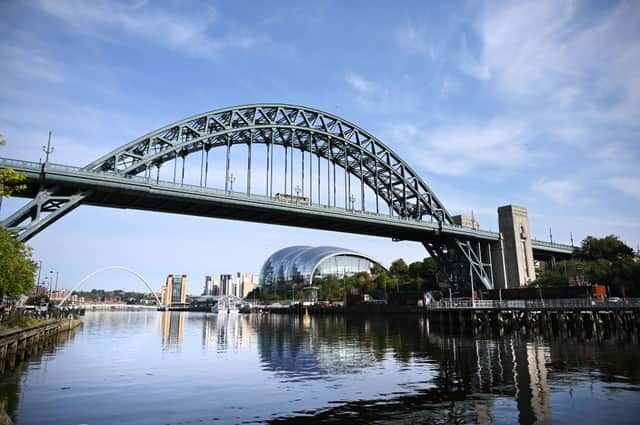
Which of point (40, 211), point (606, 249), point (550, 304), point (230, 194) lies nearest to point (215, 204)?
point (230, 194)

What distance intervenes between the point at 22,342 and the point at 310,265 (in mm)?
132513

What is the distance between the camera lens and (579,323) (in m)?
44.7

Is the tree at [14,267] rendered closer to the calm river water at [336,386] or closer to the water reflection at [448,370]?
the calm river water at [336,386]

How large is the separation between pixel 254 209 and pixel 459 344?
25.3 metres

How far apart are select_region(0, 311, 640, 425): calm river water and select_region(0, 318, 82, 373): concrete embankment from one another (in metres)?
1.08

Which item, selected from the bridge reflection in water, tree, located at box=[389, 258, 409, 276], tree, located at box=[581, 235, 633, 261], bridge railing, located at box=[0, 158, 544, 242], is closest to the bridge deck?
bridge railing, located at box=[0, 158, 544, 242]

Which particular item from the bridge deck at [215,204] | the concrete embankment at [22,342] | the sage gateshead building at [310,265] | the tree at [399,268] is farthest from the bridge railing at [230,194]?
the sage gateshead building at [310,265]

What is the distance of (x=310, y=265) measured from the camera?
160 m

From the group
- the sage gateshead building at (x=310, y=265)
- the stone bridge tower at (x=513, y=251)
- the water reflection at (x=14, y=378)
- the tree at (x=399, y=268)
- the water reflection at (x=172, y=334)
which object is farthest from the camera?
the sage gateshead building at (x=310, y=265)

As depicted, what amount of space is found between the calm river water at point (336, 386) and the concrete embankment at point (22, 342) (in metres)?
1.08

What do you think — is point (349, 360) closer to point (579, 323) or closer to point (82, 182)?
point (82, 182)

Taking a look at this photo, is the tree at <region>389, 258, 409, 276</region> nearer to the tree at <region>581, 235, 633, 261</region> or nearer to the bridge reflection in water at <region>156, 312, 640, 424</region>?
the tree at <region>581, 235, 633, 261</region>

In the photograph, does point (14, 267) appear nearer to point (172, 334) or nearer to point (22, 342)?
point (22, 342)

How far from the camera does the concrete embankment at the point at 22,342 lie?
943 inches
